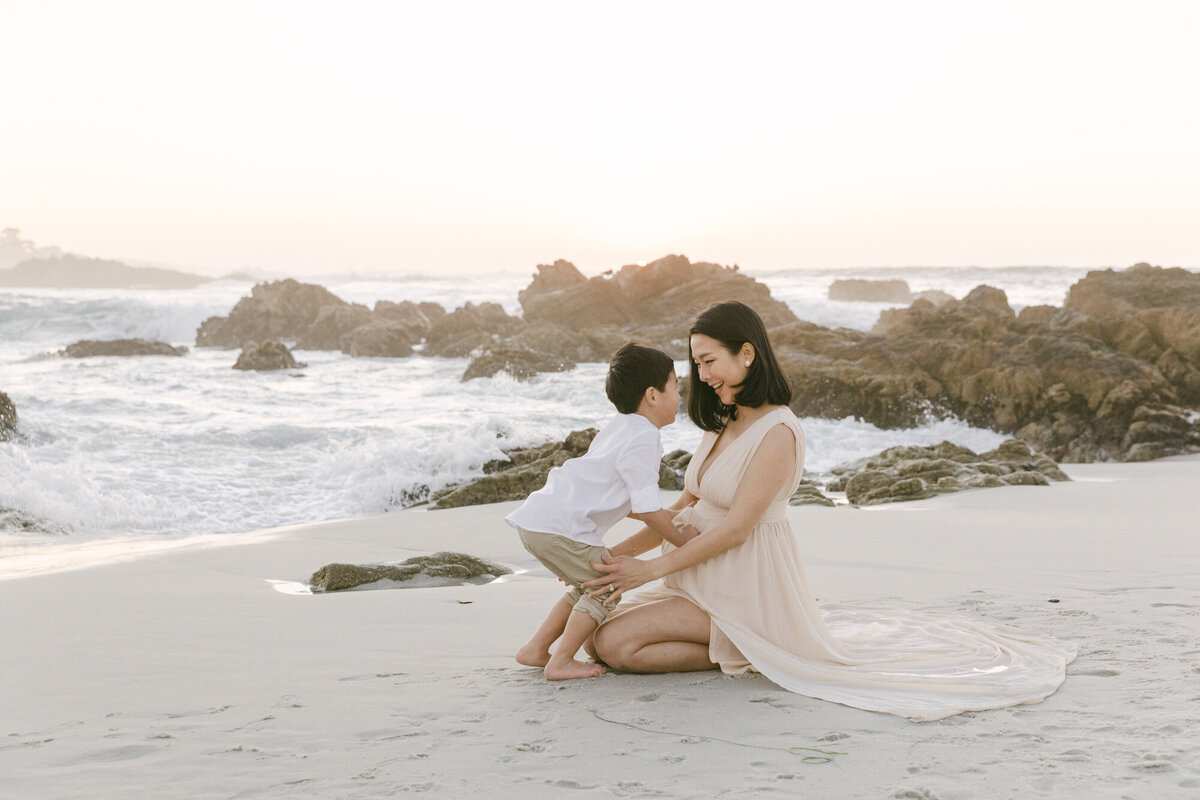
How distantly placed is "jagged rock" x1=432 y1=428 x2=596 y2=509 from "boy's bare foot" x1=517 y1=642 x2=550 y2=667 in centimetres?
612

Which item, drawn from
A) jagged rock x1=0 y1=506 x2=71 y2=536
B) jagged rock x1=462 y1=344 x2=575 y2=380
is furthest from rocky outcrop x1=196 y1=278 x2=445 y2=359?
jagged rock x1=0 y1=506 x2=71 y2=536

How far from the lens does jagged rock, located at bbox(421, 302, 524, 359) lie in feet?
104

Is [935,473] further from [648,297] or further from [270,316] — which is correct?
[270,316]

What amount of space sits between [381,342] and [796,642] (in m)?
30.3

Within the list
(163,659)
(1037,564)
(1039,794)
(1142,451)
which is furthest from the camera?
(1142,451)

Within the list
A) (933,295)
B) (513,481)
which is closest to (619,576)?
(513,481)

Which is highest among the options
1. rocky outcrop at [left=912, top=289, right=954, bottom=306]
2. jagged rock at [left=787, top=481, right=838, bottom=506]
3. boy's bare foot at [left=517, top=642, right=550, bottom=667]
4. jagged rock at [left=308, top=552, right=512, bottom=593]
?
rocky outcrop at [left=912, top=289, right=954, bottom=306]

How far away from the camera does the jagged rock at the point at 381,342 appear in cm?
3250

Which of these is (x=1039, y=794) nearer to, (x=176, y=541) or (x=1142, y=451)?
(x=176, y=541)

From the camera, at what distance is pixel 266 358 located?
90.1 ft

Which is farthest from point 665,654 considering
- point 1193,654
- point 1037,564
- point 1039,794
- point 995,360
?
point 995,360

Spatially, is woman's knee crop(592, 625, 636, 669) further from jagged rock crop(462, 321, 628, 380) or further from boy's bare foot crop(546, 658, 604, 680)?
jagged rock crop(462, 321, 628, 380)

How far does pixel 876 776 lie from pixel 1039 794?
406mm

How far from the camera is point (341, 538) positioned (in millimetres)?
8375
